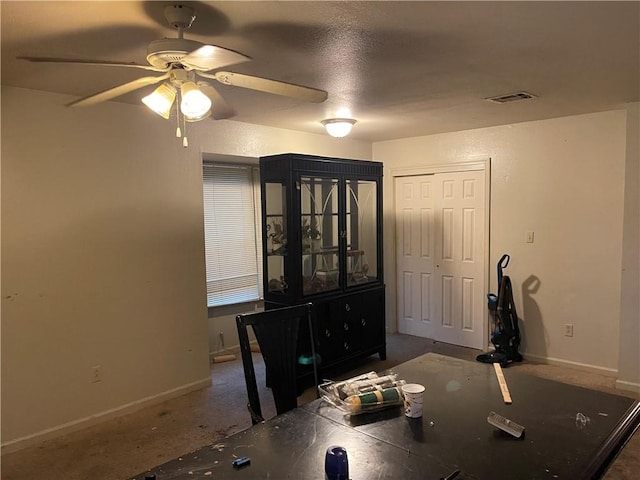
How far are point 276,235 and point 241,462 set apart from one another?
2727 mm

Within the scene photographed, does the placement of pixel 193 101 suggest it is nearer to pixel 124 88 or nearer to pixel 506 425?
pixel 124 88

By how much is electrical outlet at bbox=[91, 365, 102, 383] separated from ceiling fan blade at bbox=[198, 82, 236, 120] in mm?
2052

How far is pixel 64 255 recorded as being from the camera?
126 inches

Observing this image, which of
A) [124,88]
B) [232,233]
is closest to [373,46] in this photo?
[124,88]

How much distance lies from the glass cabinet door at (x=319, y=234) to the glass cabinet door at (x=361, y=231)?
6.9 inches

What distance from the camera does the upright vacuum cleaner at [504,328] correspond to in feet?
14.4

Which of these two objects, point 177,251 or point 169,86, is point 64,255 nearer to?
point 177,251

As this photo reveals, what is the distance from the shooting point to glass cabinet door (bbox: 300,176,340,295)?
4.07m

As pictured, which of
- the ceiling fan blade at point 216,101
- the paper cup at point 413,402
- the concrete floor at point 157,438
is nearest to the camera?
the paper cup at point 413,402

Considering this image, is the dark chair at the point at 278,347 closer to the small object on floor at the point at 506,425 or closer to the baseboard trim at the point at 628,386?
the small object on floor at the point at 506,425

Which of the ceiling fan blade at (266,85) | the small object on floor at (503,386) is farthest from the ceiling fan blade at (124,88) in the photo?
the small object on floor at (503,386)

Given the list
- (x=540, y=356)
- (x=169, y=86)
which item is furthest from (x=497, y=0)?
(x=540, y=356)

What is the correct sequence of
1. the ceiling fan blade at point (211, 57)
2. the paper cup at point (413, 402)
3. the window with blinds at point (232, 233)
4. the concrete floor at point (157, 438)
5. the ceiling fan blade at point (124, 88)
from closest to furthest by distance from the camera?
the ceiling fan blade at point (211, 57)
the paper cup at point (413, 402)
the ceiling fan blade at point (124, 88)
the concrete floor at point (157, 438)
the window with blinds at point (232, 233)

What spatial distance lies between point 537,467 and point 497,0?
1.64 meters
